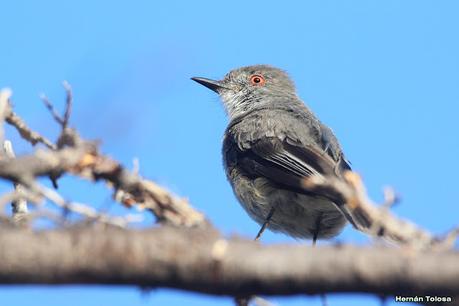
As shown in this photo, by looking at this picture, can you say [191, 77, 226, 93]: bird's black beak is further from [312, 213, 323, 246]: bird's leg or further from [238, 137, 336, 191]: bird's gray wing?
[312, 213, 323, 246]: bird's leg

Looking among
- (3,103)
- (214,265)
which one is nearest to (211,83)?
(3,103)

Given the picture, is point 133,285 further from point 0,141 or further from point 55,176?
point 0,141

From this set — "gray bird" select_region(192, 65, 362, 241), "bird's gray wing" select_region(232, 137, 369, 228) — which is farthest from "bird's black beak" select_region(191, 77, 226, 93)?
"bird's gray wing" select_region(232, 137, 369, 228)

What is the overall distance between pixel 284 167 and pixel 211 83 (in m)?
3.69

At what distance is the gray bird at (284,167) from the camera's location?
648 centimetres

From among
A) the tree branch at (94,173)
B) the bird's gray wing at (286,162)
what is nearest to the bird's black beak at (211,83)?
the bird's gray wing at (286,162)

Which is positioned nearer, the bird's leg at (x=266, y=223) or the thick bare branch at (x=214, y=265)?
the thick bare branch at (x=214, y=265)

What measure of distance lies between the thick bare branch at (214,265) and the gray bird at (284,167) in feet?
12.4

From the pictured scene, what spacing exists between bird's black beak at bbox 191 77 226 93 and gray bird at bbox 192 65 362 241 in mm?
1888

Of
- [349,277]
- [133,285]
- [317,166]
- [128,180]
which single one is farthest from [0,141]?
[317,166]

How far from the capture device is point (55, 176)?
301cm

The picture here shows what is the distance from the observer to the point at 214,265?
202 centimetres

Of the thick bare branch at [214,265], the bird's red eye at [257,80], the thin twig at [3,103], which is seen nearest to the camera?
the thick bare branch at [214,265]

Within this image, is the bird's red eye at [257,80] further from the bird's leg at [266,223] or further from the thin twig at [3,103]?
the thin twig at [3,103]
